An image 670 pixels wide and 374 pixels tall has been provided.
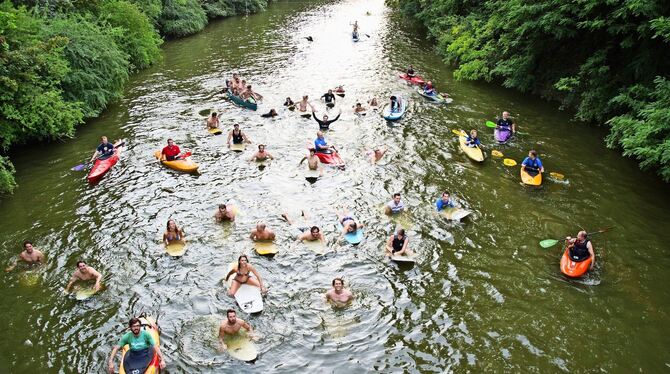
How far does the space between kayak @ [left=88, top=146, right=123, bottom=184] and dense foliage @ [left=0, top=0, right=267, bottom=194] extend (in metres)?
2.47

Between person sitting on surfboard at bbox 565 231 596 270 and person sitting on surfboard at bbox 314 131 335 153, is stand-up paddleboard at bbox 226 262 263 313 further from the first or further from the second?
person sitting on surfboard at bbox 565 231 596 270

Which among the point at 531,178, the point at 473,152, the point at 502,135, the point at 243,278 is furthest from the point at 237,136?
the point at 531,178

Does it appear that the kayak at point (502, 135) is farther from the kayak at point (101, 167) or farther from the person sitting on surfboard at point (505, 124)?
the kayak at point (101, 167)

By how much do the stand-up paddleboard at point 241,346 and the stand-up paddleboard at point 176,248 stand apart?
12.6ft

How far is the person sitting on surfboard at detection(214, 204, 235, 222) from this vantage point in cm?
1474

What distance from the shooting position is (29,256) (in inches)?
507

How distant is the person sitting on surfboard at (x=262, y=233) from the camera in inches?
542

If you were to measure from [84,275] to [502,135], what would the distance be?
16.8 m

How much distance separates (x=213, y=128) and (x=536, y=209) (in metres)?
14.6

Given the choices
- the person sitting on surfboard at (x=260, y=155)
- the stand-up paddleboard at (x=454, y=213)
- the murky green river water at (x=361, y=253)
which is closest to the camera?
the murky green river water at (x=361, y=253)

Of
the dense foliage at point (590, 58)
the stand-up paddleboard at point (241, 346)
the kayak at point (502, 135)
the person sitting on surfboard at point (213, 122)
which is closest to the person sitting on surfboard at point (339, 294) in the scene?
the stand-up paddleboard at point (241, 346)

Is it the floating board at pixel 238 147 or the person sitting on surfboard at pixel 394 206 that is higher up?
the person sitting on surfboard at pixel 394 206

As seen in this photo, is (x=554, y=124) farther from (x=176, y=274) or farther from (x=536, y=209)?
(x=176, y=274)

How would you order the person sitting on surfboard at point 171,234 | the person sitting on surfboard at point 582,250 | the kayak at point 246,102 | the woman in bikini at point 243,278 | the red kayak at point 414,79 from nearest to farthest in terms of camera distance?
the woman in bikini at point 243,278
the person sitting on surfboard at point 582,250
the person sitting on surfboard at point 171,234
the kayak at point 246,102
the red kayak at point 414,79
